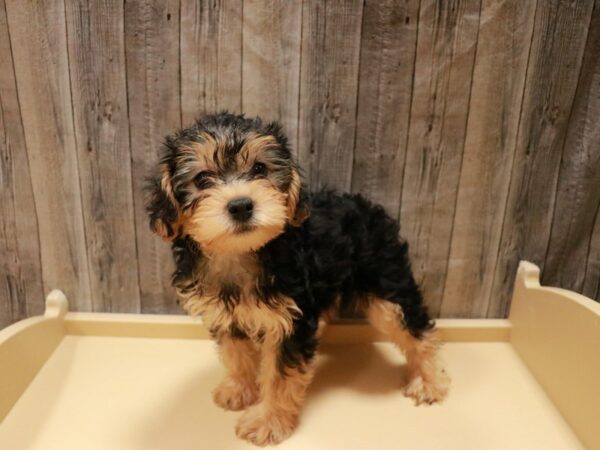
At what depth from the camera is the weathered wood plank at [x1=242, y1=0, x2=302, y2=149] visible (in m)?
1.91

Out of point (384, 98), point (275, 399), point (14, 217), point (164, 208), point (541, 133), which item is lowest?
point (275, 399)

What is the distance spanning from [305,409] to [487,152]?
46.7 inches

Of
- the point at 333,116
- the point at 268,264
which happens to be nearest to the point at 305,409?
the point at 268,264

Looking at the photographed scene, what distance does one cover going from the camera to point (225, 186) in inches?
58.9

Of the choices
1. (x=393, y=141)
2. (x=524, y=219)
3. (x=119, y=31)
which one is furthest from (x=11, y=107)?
(x=524, y=219)

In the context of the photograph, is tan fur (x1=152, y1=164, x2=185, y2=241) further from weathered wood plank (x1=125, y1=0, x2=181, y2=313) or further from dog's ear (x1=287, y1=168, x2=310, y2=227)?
weathered wood plank (x1=125, y1=0, x2=181, y2=313)

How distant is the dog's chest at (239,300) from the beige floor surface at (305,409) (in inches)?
17.0

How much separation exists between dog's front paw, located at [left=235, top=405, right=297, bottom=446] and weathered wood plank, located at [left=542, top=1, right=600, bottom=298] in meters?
1.24

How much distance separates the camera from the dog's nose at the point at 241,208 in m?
1.43

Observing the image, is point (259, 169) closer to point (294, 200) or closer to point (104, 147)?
point (294, 200)

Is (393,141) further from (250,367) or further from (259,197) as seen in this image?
(250,367)

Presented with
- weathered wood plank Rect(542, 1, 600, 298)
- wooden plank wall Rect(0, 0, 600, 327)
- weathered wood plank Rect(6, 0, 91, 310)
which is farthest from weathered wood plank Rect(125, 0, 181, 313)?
weathered wood plank Rect(542, 1, 600, 298)

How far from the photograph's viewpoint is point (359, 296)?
6.59ft

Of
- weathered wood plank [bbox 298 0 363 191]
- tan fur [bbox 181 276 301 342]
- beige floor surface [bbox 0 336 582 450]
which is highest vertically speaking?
weathered wood plank [bbox 298 0 363 191]
